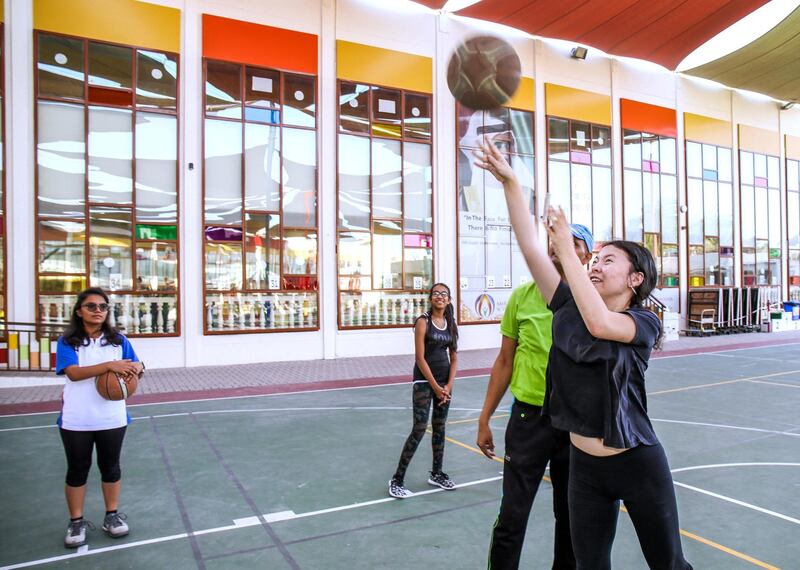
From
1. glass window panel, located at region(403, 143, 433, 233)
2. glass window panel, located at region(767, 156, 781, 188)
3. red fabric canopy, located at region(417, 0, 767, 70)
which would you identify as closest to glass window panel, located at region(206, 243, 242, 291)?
glass window panel, located at region(403, 143, 433, 233)

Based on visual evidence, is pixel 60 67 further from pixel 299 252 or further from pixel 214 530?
pixel 214 530

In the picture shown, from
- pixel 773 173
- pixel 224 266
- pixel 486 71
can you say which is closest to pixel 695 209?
pixel 773 173

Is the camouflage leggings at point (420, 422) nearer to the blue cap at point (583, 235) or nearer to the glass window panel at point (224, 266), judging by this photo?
the blue cap at point (583, 235)

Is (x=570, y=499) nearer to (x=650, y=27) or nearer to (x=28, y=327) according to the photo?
(x=28, y=327)

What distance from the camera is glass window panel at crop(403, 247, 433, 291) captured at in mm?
18141

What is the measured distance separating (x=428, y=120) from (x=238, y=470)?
14611 millimetres

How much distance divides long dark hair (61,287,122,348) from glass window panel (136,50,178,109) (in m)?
12.0

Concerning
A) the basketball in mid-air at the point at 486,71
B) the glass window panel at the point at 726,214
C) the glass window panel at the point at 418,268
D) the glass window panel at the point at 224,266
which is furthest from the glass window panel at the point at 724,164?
the basketball in mid-air at the point at 486,71

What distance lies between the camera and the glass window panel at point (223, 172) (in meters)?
15.5

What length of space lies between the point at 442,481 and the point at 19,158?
13.0 m

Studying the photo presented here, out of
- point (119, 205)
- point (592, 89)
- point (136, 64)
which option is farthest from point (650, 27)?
point (119, 205)

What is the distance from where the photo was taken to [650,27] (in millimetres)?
19750

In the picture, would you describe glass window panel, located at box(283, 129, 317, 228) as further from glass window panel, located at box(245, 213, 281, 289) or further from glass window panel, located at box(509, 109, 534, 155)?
glass window panel, located at box(509, 109, 534, 155)

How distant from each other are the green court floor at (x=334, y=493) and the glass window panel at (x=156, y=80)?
8.89 metres
